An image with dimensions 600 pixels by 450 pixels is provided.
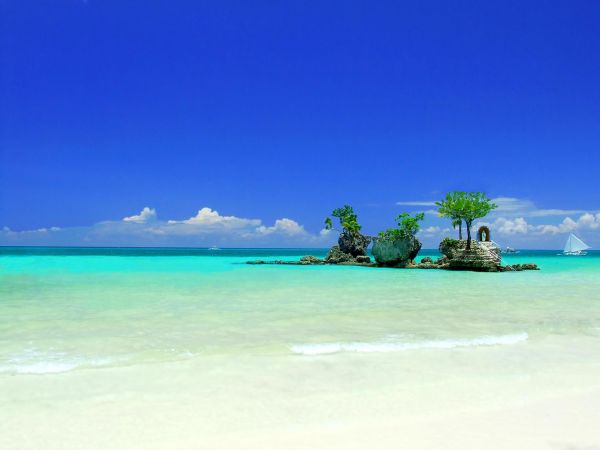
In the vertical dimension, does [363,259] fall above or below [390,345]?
above

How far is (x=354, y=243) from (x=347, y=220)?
364cm

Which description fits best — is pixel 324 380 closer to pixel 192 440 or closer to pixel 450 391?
pixel 450 391

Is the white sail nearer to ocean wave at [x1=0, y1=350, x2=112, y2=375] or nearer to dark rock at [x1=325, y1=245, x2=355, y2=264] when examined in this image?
dark rock at [x1=325, y1=245, x2=355, y2=264]

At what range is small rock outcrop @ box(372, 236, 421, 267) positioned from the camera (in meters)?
48.3

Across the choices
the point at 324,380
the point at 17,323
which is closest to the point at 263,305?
the point at 17,323

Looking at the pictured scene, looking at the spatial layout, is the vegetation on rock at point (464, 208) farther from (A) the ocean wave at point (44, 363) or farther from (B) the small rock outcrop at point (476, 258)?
(A) the ocean wave at point (44, 363)

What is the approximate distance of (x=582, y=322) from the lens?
9586 mm

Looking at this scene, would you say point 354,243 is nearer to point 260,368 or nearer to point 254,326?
point 254,326

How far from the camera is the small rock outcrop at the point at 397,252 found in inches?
1901

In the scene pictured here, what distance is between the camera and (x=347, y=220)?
58.8 meters

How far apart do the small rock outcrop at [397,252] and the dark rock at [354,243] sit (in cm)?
732

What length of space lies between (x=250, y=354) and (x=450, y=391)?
291cm

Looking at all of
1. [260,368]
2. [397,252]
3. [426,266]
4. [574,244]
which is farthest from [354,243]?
[574,244]

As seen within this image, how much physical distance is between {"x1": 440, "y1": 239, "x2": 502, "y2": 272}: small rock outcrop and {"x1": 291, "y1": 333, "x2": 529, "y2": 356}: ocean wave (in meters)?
35.1
